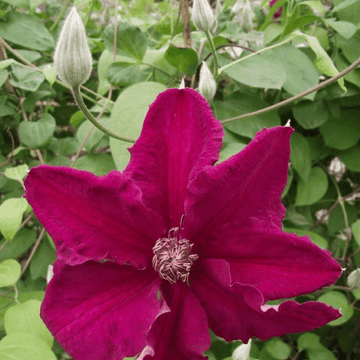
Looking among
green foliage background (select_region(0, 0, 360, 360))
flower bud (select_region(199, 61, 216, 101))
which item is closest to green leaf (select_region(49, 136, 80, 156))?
green foliage background (select_region(0, 0, 360, 360))

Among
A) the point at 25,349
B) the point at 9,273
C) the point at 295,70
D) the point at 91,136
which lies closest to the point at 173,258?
the point at 25,349

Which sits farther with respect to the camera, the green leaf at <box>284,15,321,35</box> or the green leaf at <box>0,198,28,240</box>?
the green leaf at <box>284,15,321,35</box>

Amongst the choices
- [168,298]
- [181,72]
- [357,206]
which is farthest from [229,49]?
[168,298]

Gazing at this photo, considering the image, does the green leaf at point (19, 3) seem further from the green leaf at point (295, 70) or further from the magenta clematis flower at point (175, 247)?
the magenta clematis flower at point (175, 247)

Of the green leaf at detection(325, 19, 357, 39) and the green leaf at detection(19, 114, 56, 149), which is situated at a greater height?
the green leaf at detection(325, 19, 357, 39)

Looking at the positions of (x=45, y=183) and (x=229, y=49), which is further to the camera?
(x=229, y=49)

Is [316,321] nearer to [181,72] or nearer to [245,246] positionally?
[245,246]

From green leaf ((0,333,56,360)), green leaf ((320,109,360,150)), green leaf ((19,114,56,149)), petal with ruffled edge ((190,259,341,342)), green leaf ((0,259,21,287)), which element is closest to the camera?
petal with ruffled edge ((190,259,341,342))

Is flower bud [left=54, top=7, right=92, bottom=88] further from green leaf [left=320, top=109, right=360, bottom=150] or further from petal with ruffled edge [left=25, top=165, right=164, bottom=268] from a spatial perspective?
green leaf [left=320, top=109, right=360, bottom=150]
